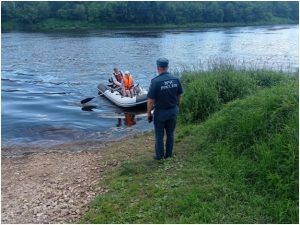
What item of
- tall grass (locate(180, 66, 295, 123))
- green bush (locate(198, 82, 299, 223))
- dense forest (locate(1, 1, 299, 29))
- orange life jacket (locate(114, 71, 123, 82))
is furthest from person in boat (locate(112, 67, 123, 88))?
dense forest (locate(1, 1, 299, 29))

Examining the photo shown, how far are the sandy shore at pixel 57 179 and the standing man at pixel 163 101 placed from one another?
3.52 ft

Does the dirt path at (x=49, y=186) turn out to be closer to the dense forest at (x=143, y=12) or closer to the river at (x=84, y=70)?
the river at (x=84, y=70)

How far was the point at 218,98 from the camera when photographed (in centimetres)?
1107

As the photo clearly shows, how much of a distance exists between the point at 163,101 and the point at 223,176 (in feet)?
5.72

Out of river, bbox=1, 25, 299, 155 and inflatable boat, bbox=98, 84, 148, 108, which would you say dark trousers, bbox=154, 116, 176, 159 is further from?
inflatable boat, bbox=98, 84, 148, 108

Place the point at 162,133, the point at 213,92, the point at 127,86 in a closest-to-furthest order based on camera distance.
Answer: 1. the point at 162,133
2. the point at 213,92
3. the point at 127,86

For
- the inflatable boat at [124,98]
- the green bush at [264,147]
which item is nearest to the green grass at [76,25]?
the inflatable boat at [124,98]

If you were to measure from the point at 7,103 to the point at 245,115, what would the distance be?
12332 mm

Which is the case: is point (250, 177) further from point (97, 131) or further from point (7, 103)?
point (7, 103)

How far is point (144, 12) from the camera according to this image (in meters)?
53.6

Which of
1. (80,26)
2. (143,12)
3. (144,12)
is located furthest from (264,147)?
(80,26)

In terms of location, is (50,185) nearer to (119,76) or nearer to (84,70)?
(119,76)

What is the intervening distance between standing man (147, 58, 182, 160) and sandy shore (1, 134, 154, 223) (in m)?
1.07

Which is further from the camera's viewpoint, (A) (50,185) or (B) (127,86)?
(B) (127,86)
